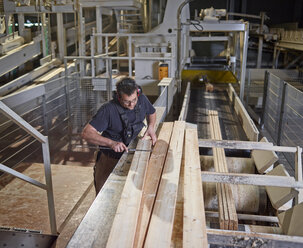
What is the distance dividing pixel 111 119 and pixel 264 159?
1.74m

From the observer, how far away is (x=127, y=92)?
9.74ft

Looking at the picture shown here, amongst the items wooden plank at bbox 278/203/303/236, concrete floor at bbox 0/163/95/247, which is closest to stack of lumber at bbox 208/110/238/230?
wooden plank at bbox 278/203/303/236

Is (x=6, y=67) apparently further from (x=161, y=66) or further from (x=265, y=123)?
(x=265, y=123)

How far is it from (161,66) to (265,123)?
2.80 m

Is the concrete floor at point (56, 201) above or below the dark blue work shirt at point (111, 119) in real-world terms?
below

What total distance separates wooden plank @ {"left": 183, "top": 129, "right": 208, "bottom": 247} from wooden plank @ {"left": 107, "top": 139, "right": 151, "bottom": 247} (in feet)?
0.94

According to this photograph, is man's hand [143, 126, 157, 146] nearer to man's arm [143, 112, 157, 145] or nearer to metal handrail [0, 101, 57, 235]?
man's arm [143, 112, 157, 145]

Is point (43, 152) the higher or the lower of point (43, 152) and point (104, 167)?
the higher

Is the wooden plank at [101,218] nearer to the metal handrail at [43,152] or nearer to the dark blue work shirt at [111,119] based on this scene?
the dark blue work shirt at [111,119]

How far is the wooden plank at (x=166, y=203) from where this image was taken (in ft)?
5.40

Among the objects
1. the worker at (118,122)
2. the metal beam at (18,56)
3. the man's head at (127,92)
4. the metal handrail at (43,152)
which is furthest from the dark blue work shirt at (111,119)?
the metal beam at (18,56)

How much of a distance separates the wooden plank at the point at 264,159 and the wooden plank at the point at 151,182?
1098 millimetres

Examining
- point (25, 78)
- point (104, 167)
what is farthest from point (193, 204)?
point (25, 78)

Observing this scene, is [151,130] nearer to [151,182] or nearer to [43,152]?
[151,182]
